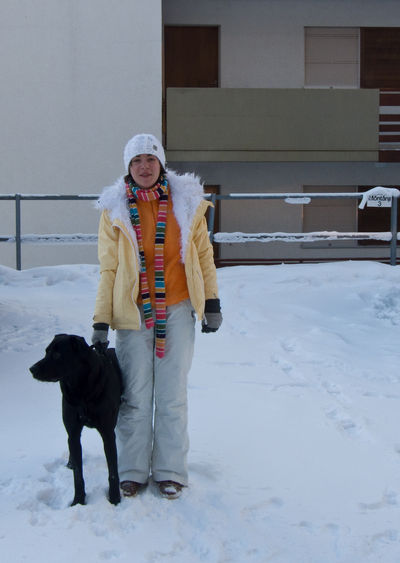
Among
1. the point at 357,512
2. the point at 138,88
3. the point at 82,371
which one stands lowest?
the point at 357,512

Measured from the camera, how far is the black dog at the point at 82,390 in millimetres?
2791

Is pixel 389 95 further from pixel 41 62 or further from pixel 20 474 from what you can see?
pixel 20 474

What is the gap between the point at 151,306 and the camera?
10.2 ft

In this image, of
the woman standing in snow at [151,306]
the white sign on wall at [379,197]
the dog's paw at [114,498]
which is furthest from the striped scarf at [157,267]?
the white sign on wall at [379,197]

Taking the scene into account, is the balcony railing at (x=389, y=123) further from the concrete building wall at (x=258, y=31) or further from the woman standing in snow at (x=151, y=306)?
the woman standing in snow at (x=151, y=306)

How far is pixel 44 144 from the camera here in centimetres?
1224

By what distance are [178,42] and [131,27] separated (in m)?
1.93

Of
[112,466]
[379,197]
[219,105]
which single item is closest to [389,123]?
[219,105]

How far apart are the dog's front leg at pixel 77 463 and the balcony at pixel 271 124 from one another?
399 inches

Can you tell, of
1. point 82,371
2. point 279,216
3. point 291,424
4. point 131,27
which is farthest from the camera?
point 279,216

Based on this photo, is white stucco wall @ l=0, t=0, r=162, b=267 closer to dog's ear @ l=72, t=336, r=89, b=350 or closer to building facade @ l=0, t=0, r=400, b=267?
building facade @ l=0, t=0, r=400, b=267

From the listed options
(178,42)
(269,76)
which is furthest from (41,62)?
(269,76)

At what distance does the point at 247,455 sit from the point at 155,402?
0.79 metres

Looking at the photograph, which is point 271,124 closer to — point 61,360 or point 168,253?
point 168,253
